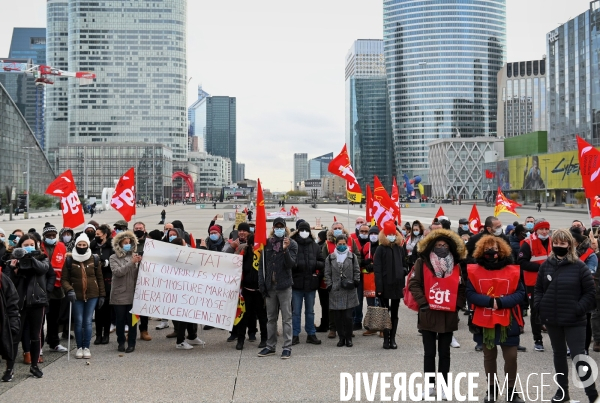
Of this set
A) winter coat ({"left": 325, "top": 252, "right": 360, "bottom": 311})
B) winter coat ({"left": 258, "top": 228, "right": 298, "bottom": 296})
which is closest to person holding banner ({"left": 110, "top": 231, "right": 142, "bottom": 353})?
winter coat ({"left": 258, "top": 228, "right": 298, "bottom": 296})

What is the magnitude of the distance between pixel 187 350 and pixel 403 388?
3620mm

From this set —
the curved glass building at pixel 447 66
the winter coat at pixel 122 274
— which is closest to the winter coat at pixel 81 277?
the winter coat at pixel 122 274

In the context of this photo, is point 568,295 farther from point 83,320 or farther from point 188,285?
point 83,320

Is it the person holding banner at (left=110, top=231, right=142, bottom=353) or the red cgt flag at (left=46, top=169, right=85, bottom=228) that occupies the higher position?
the red cgt flag at (left=46, top=169, right=85, bottom=228)

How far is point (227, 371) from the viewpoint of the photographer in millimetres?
7695

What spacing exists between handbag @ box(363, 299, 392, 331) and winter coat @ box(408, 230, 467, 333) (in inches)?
93.8

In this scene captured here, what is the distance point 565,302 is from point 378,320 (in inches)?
127

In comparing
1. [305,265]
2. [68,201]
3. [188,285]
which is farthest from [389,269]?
[68,201]

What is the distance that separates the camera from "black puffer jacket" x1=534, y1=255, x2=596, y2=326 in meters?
6.07

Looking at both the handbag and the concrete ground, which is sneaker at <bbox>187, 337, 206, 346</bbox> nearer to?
the concrete ground

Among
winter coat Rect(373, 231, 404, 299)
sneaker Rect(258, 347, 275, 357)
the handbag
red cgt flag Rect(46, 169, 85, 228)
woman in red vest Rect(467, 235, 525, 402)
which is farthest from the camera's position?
red cgt flag Rect(46, 169, 85, 228)

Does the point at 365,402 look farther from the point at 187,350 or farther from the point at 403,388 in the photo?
the point at 187,350

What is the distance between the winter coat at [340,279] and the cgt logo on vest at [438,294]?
2.85 metres

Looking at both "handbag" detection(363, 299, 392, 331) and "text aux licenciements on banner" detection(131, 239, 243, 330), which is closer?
"handbag" detection(363, 299, 392, 331)
